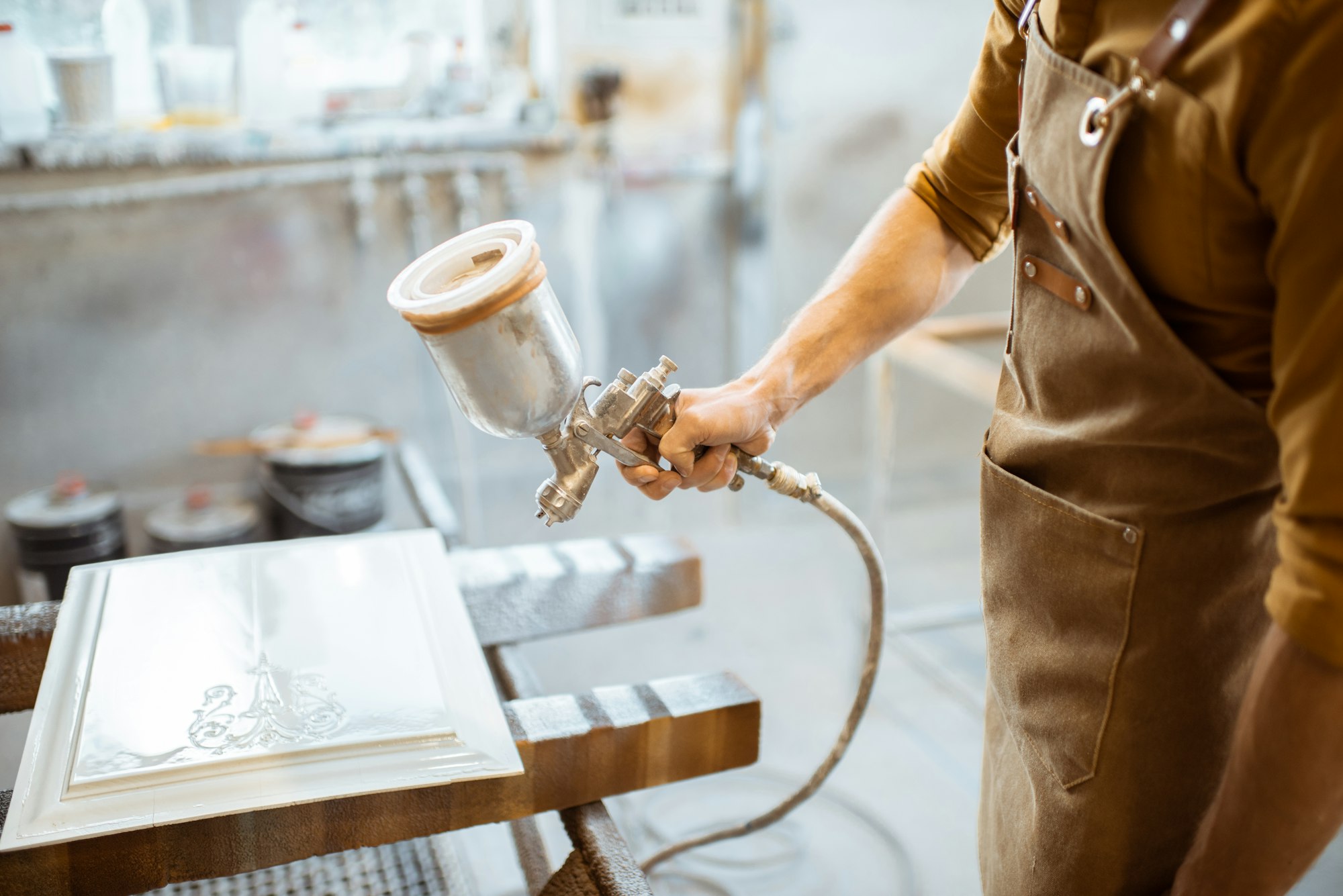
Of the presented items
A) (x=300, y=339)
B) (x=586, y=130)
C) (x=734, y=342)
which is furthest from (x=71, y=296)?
(x=734, y=342)

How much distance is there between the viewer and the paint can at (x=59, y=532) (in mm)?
2391

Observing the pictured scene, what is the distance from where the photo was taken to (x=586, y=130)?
295cm

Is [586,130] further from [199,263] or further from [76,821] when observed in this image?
[76,821]

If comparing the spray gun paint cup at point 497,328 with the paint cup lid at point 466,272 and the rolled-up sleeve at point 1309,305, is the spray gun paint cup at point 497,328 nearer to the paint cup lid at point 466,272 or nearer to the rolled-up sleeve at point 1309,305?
the paint cup lid at point 466,272

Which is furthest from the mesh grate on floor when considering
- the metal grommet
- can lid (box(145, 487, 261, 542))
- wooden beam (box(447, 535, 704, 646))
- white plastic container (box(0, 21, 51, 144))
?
white plastic container (box(0, 21, 51, 144))

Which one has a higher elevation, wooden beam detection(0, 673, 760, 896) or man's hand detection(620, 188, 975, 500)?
man's hand detection(620, 188, 975, 500)

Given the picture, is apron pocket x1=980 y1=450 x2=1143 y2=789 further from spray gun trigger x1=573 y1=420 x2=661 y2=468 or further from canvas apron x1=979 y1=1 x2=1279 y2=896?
spray gun trigger x1=573 y1=420 x2=661 y2=468

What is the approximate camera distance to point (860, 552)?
1.19 metres

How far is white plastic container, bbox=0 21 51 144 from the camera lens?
2469 mm

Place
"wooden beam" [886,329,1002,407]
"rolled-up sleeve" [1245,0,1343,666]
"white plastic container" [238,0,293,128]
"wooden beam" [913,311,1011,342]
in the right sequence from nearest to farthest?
"rolled-up sleeve" [1245,0,1343,666], "wooden beam" [886,329,1002,407], "wooden beam" [913,311,1011,342], "white plastic container" [238,0,293,128]

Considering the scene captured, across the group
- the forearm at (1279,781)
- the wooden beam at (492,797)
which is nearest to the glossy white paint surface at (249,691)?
the wooden beam at (492,797)

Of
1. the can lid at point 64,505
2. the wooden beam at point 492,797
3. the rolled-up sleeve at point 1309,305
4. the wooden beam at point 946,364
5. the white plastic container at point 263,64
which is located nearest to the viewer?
the rolled-up sleeve at point 1309,305

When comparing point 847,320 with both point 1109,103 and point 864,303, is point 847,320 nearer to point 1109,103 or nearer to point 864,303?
point 864,303

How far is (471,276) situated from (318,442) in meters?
1.86
